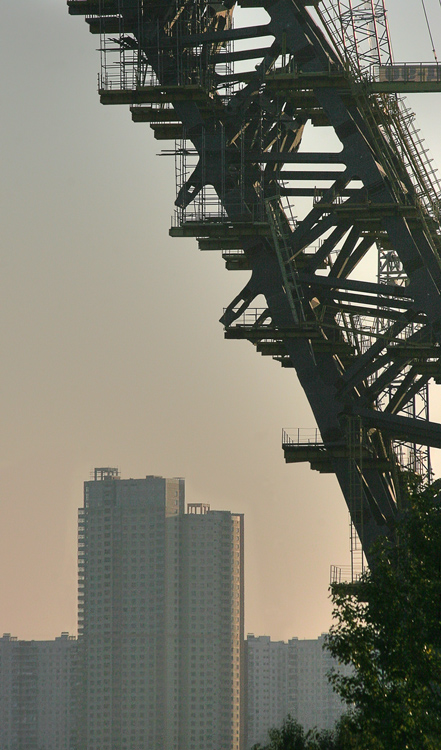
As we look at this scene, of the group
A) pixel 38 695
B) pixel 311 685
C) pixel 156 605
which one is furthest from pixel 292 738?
pixel 38 695

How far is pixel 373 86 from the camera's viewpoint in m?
36.5

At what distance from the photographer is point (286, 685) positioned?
491ft

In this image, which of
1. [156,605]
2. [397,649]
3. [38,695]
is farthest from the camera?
[38,695]

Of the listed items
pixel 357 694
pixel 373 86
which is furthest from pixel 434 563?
pixel 373 86

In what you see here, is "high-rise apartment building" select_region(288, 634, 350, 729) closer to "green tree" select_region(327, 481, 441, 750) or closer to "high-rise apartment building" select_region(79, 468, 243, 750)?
"high-rise apartment building" select_region(79, 468, 243, 750)

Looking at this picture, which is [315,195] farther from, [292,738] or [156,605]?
[156,605]

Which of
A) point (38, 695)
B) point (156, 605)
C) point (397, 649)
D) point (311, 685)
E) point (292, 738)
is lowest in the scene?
point (292, 738)

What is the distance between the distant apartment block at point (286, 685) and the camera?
14538cm

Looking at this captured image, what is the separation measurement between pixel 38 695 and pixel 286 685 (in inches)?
1086

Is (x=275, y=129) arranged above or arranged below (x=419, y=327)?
above

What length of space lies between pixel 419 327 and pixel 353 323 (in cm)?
233

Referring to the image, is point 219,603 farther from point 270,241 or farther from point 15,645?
point 270,241

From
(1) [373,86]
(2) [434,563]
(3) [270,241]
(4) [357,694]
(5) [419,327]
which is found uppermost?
(1) [373,86]

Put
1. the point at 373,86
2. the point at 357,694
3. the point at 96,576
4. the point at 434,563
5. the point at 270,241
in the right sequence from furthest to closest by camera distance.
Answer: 1. the point at 96,576
2. the point at 270,241
3. the point at 373,86
4. the point at 434,563
5. the point at 357,694
